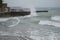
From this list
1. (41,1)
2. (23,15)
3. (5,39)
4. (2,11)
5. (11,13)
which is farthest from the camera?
(41,1)

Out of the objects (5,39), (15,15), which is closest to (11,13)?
(15,15)

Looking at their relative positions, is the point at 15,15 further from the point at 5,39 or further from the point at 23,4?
the point at 5,39

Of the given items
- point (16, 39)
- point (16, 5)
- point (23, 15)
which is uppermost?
point (16, 5)

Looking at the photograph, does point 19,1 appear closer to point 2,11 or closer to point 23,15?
point 23,15

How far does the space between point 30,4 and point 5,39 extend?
233 cm

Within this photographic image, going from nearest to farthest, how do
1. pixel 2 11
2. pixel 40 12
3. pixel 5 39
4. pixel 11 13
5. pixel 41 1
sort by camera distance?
pixel 5 39 < pixel 2 11 < pixel 11 13 < pixel 41 1 < pixel 40 12

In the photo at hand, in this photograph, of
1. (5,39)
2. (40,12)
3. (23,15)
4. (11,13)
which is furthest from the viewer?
(40,12)

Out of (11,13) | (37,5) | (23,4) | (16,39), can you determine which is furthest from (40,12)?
(16,39)

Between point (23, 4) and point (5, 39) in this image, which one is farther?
point (23, 4)

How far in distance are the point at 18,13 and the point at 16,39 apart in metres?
1.95

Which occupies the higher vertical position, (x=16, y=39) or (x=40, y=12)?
(x=40, y=12)

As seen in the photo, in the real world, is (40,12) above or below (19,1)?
below

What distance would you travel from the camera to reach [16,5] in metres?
3.95

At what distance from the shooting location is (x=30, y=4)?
13.2 ft
